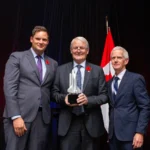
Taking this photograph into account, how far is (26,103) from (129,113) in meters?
0.87

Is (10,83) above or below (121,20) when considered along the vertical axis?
below

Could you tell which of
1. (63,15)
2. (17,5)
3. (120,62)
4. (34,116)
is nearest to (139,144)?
(120,62)

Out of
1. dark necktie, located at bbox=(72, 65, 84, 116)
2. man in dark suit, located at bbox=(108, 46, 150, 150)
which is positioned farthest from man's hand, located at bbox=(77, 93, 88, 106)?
man in dark suit, located at bbox=(108, 46, 150, 150)

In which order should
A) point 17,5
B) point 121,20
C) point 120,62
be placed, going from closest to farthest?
point 120,62 → point 17,5 → point 121,20

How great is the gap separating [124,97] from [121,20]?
6.74ft

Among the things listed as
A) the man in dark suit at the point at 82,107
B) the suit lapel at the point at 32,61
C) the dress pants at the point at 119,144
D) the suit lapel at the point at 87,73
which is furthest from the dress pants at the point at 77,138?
the suit lapel at the point at 32,61

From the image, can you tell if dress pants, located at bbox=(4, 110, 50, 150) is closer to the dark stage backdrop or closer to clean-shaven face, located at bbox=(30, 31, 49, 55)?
clean-shaven face, located at bbox=(30, 31, 49, 55)

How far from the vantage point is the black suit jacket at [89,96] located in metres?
2.41

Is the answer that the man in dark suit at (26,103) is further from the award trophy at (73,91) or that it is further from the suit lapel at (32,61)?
the award trophy at (73,91)

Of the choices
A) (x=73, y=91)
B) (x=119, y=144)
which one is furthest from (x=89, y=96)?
(x=119, y=144)

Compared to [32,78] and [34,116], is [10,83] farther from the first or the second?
[34,116]

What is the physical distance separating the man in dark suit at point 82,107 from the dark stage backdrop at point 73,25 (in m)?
1.25

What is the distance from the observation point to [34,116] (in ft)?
7.79

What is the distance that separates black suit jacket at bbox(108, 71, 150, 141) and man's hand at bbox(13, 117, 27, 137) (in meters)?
0.75
